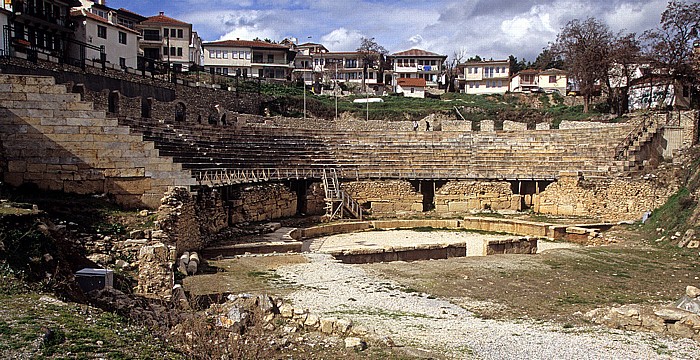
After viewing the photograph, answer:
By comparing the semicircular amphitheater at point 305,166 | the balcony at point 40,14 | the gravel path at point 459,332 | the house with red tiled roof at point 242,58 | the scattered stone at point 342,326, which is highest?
the house with red tiled roof at point 242,58

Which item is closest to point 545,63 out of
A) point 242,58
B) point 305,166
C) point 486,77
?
point 486,77

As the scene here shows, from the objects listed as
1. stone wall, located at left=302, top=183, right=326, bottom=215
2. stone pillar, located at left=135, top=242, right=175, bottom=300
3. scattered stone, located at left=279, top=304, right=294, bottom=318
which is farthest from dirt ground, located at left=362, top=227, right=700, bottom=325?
stone wall, located at left=302, top=183, right=326, bottom=215

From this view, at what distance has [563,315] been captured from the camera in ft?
38.0

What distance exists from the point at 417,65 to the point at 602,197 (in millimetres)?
49238

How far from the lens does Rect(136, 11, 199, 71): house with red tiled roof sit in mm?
55906

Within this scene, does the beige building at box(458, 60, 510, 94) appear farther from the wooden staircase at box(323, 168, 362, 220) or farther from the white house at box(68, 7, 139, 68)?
the wooden staircase at box(323, 168, 362, 220)

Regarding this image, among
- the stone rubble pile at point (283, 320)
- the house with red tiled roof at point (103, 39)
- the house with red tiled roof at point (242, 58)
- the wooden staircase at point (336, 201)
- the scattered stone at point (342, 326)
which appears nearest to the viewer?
the stone rubble pile at point (283, 320)

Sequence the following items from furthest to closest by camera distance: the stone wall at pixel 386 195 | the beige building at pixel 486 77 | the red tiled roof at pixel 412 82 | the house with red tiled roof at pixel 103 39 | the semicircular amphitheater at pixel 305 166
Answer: the beige building at pixel 486 77, the red tiled roof at pixel 412 82, the house with red tiled roof at pixel 103 39, the stone wall at pixel 386 195, the semicircular amphitheater at pixel 305 166

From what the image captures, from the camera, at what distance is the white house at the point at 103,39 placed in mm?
38344

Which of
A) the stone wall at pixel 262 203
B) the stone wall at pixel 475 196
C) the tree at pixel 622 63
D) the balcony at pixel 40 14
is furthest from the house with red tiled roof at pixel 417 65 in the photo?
the stone wall at pixel 262 203

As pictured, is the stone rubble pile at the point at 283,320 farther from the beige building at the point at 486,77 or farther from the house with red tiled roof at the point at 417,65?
the house with red tiled roof at the point at 417,65

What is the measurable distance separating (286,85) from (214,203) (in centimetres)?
3811

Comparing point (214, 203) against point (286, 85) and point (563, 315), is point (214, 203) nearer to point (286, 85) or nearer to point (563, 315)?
point (563, 315)

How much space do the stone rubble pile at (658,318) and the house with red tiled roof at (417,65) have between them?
62369mm
